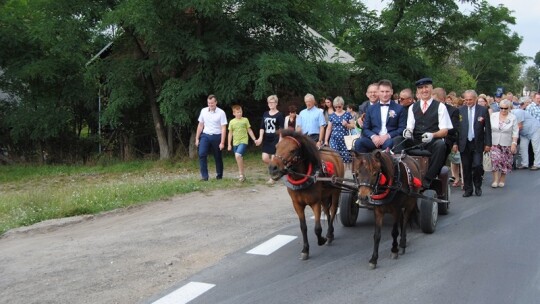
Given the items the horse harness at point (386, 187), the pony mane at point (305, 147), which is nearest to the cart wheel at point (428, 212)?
the horse harness at point (386, 187)

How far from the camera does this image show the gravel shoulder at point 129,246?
5.52 meters

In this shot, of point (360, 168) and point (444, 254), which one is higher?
point (360, 168)

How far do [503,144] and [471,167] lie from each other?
1714 mm

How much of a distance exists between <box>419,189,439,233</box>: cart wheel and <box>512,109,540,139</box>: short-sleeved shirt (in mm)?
8500

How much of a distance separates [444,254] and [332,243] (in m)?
1.42

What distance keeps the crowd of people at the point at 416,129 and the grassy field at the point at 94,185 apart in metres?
1.34

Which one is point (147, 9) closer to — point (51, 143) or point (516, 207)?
point (51, 143)

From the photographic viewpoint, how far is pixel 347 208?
7.49 metres

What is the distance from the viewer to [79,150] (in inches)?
803

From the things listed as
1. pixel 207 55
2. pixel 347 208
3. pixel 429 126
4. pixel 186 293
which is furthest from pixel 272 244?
pixel 207 55

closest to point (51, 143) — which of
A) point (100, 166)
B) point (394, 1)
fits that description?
point (100, 166)

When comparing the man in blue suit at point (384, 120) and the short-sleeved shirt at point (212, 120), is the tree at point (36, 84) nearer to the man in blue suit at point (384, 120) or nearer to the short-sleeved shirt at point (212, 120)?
the short-sleeved shirt at point (212, 120)

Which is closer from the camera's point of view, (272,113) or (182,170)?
(272,113)

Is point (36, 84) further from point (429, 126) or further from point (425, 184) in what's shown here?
point (425, 184)
